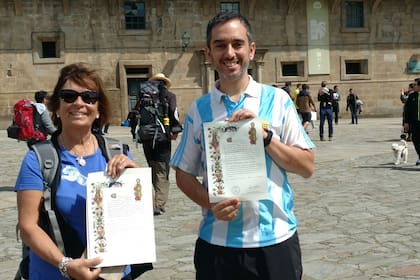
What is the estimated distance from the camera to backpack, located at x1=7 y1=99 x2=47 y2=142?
30.2 feet

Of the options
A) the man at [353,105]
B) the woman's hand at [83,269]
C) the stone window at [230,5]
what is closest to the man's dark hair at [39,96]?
the woman's hand at [83,269]

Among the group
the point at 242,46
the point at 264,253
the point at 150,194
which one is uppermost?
the point at 242,46

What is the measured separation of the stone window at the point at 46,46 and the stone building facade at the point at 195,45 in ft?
0.15

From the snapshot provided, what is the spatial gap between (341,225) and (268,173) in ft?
14.7

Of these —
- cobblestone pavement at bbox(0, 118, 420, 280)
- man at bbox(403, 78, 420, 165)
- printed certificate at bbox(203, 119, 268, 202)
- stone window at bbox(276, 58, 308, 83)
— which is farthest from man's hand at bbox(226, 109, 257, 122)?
stone window at bbox(276, 58, 308, 83)

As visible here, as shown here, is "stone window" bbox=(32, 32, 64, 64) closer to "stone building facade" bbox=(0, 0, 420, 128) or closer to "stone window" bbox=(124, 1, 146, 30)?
"stone building facade" bbox=(0, 0, 420, 128)

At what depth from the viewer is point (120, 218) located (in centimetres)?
242

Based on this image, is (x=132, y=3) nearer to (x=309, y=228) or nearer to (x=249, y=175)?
(x=309, y=228)

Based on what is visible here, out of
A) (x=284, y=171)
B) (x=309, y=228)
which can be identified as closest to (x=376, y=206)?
(x=309, y=228)

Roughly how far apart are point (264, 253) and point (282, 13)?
26.9 meters

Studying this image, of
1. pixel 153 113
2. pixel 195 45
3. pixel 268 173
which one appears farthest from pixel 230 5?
pixel 268 173

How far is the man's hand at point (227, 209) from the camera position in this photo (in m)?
2.33

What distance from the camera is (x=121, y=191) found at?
7.94 feet

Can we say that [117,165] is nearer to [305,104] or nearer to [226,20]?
[226,20]
